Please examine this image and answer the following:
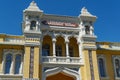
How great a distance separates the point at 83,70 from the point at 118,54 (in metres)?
5.04

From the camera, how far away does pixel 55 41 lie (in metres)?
23.0

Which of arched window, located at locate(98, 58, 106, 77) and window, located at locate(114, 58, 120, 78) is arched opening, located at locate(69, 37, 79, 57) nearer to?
arched window, located at locate(98, 58, 106, 77)

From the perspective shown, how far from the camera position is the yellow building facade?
21.3 metres

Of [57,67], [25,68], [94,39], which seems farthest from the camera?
[94,39]

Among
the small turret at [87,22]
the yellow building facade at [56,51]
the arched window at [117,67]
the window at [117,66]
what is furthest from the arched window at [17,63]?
the arched window at [117,67]

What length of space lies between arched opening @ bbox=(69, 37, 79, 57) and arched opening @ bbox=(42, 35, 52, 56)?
7.12 feet

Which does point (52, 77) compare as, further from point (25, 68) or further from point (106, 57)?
point (106, 57)

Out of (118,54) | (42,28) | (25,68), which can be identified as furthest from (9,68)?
(118,54)

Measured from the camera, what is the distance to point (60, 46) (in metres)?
24.1

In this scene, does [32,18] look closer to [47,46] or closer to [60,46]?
[47,46]

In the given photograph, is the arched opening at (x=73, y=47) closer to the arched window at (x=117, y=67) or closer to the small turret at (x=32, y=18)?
the small turret at (x=32, y=18)

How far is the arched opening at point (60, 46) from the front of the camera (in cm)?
2364

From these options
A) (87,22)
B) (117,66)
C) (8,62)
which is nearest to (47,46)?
(8,62)

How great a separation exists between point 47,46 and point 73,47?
2.76 metres
